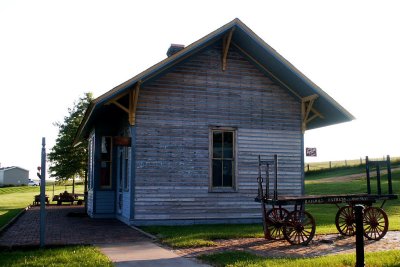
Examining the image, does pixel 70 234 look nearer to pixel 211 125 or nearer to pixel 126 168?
pixel 126 168

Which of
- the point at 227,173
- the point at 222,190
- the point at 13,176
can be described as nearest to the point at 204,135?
the point at 227,173

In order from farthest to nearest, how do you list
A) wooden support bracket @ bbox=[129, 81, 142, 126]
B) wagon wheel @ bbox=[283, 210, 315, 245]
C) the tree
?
the tree < wooden support bracket @ bbox=[129, 81, 142, 126] < wagon wheel @ bbox=[283, 210, 315, 245]

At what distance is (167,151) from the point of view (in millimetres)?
15320

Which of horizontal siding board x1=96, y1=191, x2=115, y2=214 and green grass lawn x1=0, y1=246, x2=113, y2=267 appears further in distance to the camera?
horizontal siding board x1=96, y1=191, x2=115, y2=214

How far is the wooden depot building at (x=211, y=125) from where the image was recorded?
15.0m

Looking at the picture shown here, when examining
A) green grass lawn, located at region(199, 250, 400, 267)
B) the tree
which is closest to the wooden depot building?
green grass lawn, located at region(199, 250, 400, 267)

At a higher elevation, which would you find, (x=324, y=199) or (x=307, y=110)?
(x=307, y=110)

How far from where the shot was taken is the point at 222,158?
629 inches

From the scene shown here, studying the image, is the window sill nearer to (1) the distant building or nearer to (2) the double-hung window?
(2) the double-hung window

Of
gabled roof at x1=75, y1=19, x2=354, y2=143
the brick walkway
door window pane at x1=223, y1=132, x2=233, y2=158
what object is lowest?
the brick walkway

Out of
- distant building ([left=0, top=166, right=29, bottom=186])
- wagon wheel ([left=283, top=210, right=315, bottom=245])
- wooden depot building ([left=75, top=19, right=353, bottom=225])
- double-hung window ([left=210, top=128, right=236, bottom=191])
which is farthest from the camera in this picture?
distant building ([left=0, top=166, right=29, bottom=186])

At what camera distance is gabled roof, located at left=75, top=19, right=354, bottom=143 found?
14391mm

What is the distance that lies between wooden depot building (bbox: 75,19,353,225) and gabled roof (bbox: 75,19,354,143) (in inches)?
1.4

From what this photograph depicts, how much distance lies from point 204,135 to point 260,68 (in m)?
3.16
